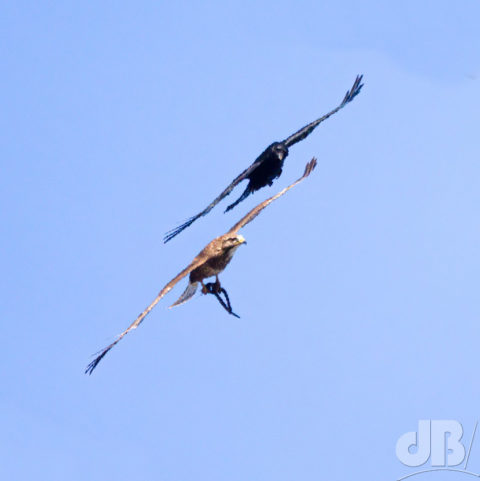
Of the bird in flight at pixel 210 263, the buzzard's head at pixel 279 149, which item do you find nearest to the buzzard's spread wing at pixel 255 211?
the bird in flight at pixel 210 263

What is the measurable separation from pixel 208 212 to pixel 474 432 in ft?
19.2

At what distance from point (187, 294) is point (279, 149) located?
442cm

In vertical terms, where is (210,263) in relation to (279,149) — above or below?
below

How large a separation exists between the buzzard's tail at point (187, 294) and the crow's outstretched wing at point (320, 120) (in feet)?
15.7

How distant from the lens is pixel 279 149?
21062 millimetres

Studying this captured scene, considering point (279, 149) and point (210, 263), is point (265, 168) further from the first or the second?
point (210, 263)

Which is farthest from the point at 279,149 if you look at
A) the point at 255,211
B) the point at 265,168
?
the point at 255,211

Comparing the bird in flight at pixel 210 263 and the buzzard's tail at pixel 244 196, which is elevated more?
the buzzard's tail at pixel 244 196

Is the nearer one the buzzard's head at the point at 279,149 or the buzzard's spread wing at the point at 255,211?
the buzzard's spread wing at the point at 255,211

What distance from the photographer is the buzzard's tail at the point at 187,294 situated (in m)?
17.8

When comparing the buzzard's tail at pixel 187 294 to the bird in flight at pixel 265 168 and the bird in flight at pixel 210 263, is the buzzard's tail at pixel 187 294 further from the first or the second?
the bird in flight at pixel 265 168

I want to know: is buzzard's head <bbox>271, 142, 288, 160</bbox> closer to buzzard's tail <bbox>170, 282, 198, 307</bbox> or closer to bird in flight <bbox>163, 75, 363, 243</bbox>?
bird in flight <bbox>163, 75, 363, 243</bbox>

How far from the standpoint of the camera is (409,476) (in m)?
17.5

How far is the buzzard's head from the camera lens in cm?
2103
